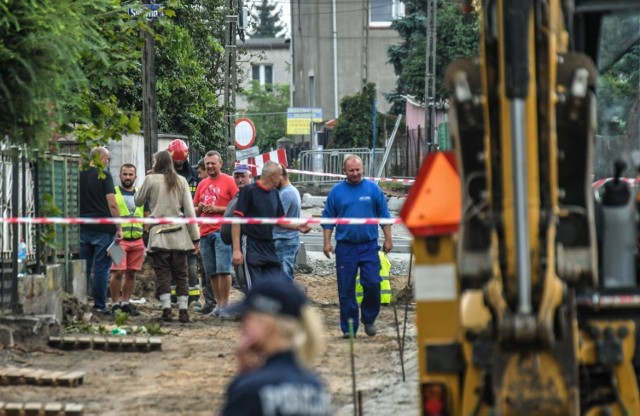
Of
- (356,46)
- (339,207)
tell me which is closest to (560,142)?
(339,207)

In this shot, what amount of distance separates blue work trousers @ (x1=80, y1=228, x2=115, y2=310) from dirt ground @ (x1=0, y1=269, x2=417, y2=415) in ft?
1.70

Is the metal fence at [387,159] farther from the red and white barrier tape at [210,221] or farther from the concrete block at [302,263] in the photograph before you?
the red and white barrier tape at [210,221]

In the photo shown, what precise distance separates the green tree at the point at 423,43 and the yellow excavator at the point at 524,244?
42.7m

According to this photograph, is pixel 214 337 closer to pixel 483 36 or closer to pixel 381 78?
pixel 483 36

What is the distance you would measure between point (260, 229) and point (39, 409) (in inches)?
218

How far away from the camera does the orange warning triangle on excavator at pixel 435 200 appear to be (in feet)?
23.4

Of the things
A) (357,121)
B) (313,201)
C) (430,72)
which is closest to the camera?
(313,201)

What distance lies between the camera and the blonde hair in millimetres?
4320

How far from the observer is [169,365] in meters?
12.6

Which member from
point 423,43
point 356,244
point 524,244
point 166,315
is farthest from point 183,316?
point 423,43

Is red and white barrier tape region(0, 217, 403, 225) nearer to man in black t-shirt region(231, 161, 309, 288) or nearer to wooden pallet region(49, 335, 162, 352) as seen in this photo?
Answer: man in black t-shirt region(231, 161, 309, 288)

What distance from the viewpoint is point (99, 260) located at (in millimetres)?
16609

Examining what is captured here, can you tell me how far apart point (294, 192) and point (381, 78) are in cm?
5674

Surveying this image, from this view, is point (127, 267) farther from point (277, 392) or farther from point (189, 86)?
point (189, 86)
